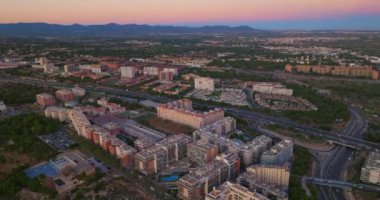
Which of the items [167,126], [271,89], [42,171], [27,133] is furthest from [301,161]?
[27,133]

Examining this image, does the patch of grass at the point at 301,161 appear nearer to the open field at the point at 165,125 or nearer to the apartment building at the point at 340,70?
the open field at the point at 165,125

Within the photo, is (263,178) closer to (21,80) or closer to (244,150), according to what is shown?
(244,150)

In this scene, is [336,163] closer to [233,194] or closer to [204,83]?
[233,194]

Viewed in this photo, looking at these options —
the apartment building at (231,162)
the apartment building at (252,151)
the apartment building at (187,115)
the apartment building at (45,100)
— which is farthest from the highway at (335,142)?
the apartment building at (45,100)

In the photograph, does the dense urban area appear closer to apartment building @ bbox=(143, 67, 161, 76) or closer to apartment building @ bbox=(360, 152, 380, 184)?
apartment building @ bbox=(360, 152, 380, 184)

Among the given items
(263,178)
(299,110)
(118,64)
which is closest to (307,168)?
(263,178)

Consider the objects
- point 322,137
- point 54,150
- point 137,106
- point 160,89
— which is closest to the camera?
point 54,150
